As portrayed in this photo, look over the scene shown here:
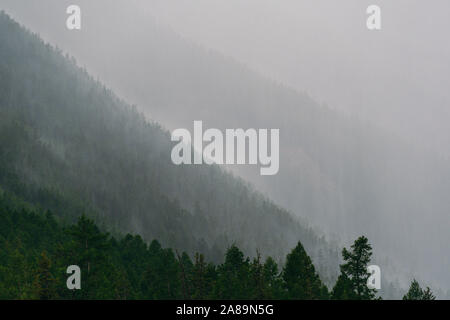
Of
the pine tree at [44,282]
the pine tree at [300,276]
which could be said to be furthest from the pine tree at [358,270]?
the pine tree at [44,282]

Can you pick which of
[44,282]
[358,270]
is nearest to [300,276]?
[358,270]

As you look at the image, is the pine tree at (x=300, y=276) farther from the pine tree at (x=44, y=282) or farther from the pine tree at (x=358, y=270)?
the pine tree at (x=44, y=282)

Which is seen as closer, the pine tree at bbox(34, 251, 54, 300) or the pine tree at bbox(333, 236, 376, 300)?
the pine tree at bbox(34, 251, 54, 300)

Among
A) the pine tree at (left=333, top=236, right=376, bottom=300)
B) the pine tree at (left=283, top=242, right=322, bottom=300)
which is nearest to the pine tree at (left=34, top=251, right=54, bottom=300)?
the pine tree at (left=283, top=242, right=322, bottom=300)

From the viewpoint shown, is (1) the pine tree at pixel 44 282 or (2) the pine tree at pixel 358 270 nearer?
(1) the pine tree at pixel 44 282

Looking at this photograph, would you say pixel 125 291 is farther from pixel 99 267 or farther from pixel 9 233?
pixel 9 233

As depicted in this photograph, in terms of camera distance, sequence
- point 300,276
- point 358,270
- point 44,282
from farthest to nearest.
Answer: point 300,276 → point 358,270 → point 44,282

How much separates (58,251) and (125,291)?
582cm

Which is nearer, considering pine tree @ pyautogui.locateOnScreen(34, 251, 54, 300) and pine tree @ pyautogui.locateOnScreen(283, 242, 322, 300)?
pine tree @ pyautogui.locateOnScreen(34, 251, 54, 300)

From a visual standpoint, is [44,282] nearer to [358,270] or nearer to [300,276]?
[300,276]

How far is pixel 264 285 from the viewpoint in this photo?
35.4m

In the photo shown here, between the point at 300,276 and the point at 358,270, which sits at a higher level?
the point at 358,270

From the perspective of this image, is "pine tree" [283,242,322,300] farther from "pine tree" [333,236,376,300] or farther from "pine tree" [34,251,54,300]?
"pine tree" [34,251,54,300]
